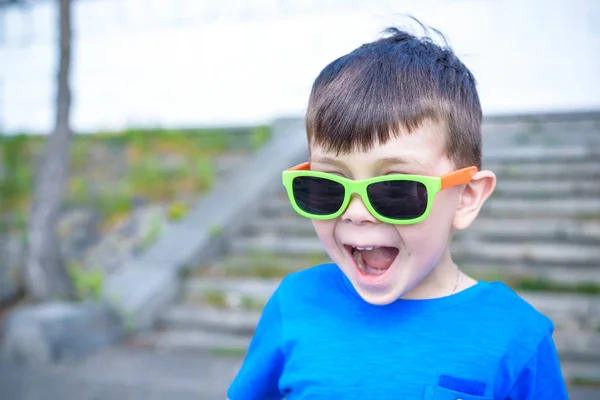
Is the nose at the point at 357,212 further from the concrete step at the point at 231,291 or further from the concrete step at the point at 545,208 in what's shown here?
the concrete step at the point at 545,208

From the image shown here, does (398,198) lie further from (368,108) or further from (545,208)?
(545,208)

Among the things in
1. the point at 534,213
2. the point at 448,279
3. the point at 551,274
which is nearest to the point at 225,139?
the point at 534,213

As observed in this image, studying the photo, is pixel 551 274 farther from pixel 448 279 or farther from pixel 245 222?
pixel 448 279

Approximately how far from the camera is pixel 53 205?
4.20 m

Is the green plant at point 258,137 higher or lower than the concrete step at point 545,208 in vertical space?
higher

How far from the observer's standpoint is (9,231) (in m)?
5.59

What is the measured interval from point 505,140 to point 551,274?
2223 mm

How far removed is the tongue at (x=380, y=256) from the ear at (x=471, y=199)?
0.16 metres

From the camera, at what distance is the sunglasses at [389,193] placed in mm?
1170

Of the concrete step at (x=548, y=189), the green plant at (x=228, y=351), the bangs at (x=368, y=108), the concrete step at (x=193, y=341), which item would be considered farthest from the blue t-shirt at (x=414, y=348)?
the concrete step at (x=548, y=189)

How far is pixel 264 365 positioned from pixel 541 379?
620mm

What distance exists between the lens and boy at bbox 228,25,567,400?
3.90ft

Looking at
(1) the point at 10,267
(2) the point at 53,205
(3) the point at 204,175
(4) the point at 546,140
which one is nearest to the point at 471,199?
(2) the point at 53,205

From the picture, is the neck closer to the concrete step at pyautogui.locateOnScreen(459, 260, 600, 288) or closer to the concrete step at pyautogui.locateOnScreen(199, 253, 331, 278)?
the concrete step at pyautogui.locateOnScreen(459, 260, 600, 288)
